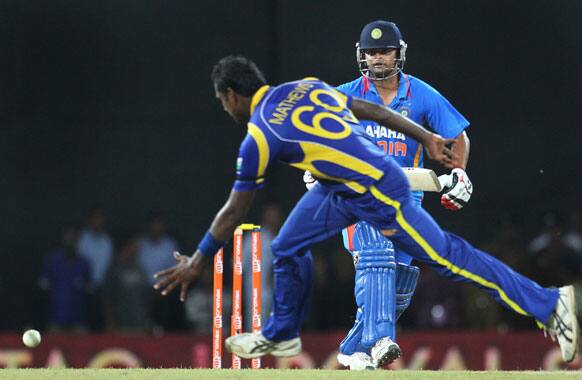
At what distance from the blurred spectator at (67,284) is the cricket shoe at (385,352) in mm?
5210

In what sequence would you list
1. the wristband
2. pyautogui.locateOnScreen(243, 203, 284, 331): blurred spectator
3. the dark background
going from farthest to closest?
the dark background, pyautogui.locateOnScreen(243, 203, 284, 331): blurred spectator, the wristband

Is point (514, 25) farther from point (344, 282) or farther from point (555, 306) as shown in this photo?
point (555, 306)

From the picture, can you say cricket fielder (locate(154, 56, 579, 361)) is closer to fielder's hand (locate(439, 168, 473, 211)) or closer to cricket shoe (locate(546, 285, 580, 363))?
cricket shoe (locate(546, 285, 580, 363))

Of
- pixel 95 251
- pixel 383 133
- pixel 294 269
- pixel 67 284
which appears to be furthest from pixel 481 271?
pixel 95 251

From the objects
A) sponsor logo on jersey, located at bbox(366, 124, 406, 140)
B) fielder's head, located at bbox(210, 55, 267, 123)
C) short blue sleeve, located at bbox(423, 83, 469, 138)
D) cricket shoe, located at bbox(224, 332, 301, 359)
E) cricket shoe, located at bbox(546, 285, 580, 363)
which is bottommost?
cricket shoe, located at bbox(224, 332, 301, 359)

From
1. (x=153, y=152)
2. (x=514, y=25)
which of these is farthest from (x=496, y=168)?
(x=153, y=152)

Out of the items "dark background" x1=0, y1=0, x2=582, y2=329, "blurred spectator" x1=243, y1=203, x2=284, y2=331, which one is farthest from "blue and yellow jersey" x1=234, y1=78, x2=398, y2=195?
"dark background" x1=0, y1=0, x2=582, y2=329

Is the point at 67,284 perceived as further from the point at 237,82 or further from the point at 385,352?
the point at 237,82

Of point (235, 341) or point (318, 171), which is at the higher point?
point (318, 171)

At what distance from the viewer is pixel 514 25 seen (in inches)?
472

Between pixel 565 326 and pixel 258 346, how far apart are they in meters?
1.33

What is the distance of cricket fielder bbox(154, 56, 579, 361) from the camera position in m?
5.61

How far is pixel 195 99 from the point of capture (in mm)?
12117

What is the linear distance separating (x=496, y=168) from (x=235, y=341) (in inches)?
255
